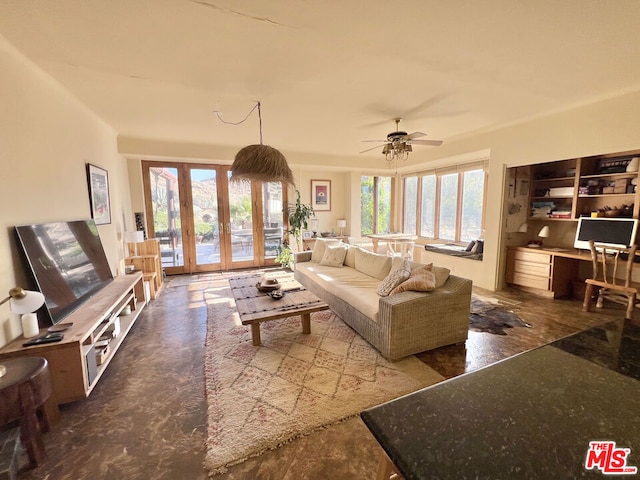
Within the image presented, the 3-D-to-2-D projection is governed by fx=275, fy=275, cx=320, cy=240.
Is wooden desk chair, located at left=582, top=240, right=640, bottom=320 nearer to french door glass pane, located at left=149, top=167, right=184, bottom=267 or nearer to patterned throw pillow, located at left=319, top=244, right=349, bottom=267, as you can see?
patterned throw pillow, located at left=319, top=244, right=349, bottom=267

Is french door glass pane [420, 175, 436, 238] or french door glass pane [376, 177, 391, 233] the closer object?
french door glass pane [420, 175, 436, 238]

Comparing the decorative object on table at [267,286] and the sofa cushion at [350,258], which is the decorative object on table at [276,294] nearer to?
the decorative object on table at [267,286]

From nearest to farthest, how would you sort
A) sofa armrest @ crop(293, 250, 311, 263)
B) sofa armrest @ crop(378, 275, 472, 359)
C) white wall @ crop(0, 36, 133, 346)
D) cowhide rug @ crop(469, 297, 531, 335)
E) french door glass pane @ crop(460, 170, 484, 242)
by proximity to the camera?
white wall @ crop(0, 36, 133, 346), sofa armrest @ crop(378, 275, 472, 359), cowhide rug @ crop(469, 297, 531, 335), sofa armrest @ crop(293, 250, 311, 263), french door glass pane @ crop(460, 170, 484, 242)

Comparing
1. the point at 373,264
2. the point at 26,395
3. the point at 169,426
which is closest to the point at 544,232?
the point at 373,264

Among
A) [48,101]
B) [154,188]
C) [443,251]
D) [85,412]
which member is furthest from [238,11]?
[443,251]

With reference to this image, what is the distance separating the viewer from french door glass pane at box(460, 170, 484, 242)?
17.8 feet

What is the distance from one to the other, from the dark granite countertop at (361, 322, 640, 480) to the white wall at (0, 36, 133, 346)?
2.62 metres

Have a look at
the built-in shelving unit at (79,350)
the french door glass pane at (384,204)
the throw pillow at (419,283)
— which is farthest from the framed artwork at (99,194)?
the french door glass pane at (384,204)

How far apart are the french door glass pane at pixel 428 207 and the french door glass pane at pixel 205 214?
188 inches

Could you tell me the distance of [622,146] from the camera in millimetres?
3049

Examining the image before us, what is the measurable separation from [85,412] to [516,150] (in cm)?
557

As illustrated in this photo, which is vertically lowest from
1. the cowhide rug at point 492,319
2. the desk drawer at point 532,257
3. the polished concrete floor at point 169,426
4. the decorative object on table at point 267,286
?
the polished concrete floor at point 169,426

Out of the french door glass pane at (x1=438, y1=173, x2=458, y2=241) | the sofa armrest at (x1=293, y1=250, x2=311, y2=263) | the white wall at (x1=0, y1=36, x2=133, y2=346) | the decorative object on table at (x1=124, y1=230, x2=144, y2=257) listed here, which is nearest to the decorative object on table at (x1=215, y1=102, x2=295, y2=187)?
the white wall at (x1=0, y1=36, x2=133, y2=346)

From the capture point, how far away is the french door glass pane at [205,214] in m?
5.59
